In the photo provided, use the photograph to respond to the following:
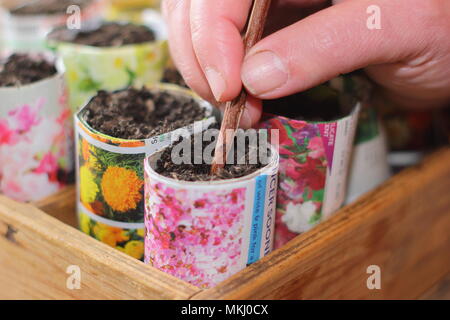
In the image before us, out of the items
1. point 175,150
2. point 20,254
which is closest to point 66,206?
point 20,254

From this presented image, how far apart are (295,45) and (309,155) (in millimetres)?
113

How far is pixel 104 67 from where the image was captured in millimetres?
756

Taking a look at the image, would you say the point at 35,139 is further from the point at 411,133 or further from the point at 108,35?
the point at 411,133

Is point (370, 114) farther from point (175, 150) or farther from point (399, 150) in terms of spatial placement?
point (175, 150)

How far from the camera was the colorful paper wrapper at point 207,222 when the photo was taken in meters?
0.49

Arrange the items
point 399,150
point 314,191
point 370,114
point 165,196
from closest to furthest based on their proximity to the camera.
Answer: point 165,196 < point 314,191 < point 370,114 < point 399,150

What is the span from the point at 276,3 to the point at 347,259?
0.89 ft

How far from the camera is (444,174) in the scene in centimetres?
73

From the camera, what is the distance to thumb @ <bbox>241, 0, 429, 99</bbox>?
519 mm

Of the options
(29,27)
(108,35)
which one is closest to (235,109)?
(108,35)

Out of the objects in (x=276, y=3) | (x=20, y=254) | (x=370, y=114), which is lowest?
(x=20, y=254)

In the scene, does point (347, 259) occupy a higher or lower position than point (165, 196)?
lower

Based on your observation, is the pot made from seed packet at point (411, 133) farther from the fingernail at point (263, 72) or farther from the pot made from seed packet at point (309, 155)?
the fingernail at point (263, 72)

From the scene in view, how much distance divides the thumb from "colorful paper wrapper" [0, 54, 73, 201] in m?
0.24
